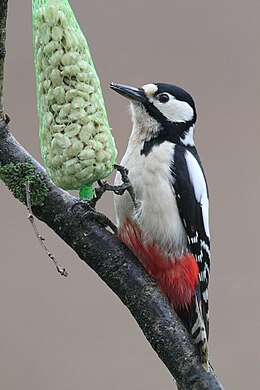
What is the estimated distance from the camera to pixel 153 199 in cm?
166

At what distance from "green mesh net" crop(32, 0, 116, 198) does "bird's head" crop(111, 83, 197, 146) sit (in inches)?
14.6

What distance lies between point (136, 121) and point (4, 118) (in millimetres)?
377

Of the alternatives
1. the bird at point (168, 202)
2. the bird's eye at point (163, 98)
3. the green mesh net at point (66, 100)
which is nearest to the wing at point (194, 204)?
the bird at point (168, 202)

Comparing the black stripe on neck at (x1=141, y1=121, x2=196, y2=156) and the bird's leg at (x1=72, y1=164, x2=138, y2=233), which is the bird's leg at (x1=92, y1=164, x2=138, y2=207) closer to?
the bird's leg at (x1=72, y1=164, x2=138, y2=233)

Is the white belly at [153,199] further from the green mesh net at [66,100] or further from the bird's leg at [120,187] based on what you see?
the green mesh net at [66,100]

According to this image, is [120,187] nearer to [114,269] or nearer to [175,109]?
[114,269]

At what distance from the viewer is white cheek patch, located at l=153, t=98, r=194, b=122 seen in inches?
67.8

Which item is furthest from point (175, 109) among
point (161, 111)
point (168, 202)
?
point (168, 202)

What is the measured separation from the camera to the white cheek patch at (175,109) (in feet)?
5.65

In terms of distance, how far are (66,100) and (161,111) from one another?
1.44ft

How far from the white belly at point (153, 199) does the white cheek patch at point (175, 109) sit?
8cm

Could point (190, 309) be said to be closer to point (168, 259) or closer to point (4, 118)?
point (168, 259)

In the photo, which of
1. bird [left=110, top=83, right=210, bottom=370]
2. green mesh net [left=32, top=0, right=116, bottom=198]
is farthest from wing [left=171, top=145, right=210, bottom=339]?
green mesh net [left=32, top=0, right=116, bottom=198]

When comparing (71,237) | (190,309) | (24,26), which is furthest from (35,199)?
(24,26)
